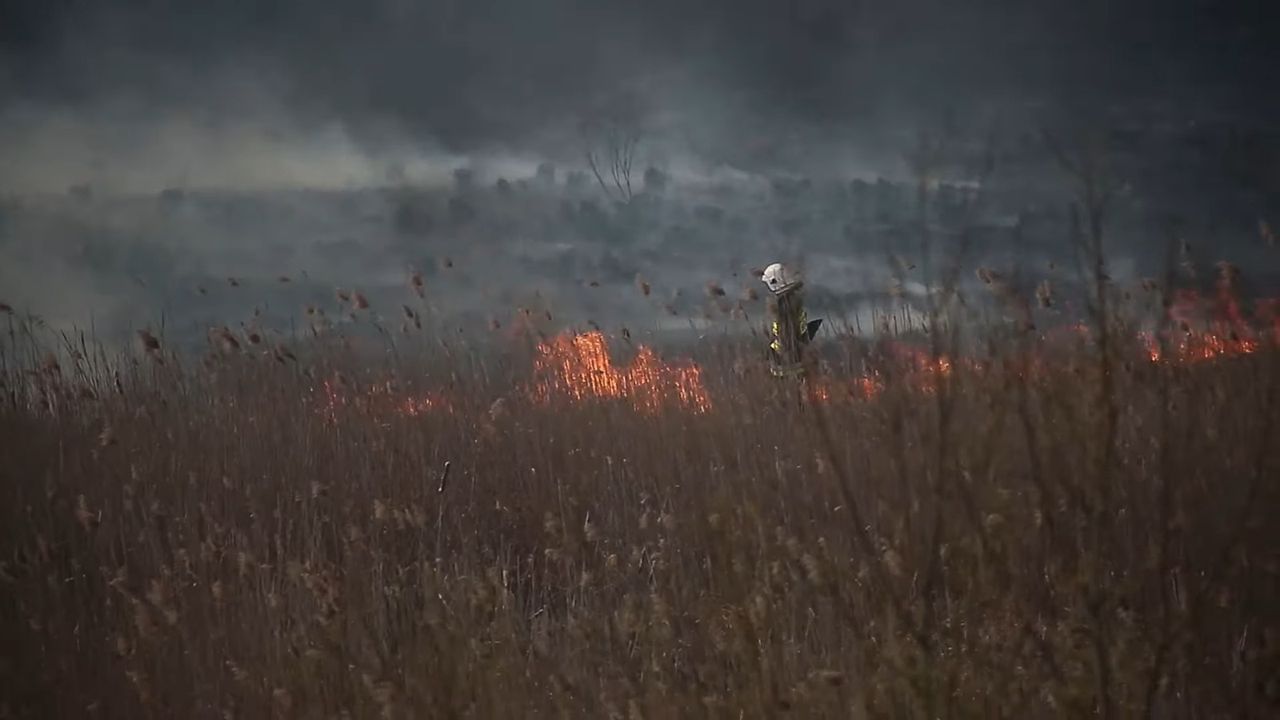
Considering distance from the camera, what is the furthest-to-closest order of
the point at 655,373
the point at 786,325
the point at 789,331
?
the point at 655,373 → the point at 789,331 → the point at 786,325

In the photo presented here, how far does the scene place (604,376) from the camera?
5266mm

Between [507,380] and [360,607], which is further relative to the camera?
[507,380]

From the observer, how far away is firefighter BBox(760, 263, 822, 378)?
2977 mm

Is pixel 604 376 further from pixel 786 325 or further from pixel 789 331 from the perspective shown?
pixel 786 325

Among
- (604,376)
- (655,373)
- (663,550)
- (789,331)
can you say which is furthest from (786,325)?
(604,376)

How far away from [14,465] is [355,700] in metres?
2.61

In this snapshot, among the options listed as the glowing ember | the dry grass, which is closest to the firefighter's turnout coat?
the dry grass

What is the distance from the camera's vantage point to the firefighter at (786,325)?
2977mm

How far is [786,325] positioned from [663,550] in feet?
2.80

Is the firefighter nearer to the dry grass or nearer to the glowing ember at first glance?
the dry grass

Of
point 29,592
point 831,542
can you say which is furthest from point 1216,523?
point 29,592

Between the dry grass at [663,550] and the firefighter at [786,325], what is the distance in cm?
18

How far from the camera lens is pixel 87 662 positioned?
2902mm

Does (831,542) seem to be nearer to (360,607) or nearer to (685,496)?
(685,496)
